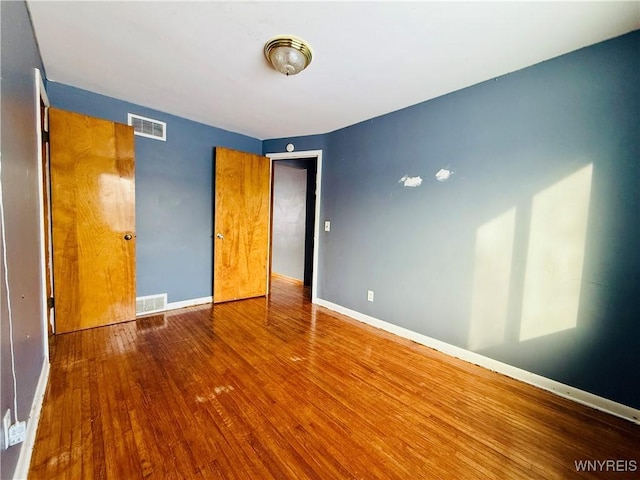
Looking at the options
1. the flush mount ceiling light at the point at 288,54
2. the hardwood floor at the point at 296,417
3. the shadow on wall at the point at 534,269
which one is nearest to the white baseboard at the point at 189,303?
the hardwood floor at the point at 296,417

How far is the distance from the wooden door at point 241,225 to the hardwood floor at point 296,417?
1250mm

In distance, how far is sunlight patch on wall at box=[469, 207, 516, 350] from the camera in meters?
2.14

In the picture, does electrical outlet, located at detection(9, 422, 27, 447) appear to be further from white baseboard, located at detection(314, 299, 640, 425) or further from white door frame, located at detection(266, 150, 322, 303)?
white door frame, located at detection(266, 150, 322, 303)

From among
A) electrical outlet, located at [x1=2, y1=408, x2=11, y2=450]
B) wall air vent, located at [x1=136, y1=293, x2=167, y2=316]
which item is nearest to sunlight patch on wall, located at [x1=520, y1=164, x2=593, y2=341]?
electrical outlet, located at [x1=2, y1=408, x2=11, y2=450]

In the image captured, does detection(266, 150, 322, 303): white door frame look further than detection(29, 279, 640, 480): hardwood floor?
Yes

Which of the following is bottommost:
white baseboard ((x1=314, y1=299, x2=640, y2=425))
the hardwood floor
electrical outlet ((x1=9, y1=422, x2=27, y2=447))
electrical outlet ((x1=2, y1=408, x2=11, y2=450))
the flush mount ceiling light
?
the hardwood floor

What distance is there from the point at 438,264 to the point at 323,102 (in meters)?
2.01

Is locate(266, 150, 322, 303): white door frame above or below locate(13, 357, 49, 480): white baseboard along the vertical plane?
above

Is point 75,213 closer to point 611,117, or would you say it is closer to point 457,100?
point 457,100

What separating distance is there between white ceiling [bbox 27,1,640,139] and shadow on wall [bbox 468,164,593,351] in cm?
100

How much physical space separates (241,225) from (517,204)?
10.4 feet

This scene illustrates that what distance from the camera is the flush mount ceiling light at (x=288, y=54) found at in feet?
5.74

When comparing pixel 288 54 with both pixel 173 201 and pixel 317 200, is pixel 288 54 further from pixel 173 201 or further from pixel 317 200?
pixel 173 201

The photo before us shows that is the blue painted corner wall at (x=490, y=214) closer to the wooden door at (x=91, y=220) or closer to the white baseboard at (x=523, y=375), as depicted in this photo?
the white baseboard at (x=523, y=375)
